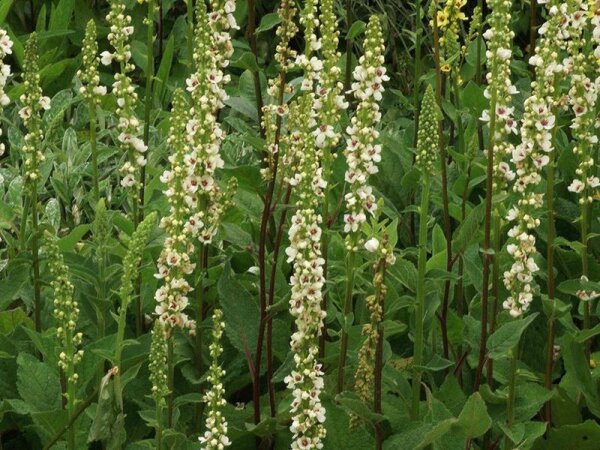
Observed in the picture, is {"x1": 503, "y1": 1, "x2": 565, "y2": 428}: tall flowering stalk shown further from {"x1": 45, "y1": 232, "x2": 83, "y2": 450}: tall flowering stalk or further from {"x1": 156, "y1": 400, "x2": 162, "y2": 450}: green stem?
{"x1": 45, "y1": 232, "x2": 83, "y2": 450}: tall flowering stalk

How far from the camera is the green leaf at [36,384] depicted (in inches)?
131

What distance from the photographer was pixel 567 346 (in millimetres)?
3426

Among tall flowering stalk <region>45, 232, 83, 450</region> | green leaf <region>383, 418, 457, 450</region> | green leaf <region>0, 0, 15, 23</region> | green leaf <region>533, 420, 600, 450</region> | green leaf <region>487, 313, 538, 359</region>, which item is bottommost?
green leaf <region>533, 420, 600, 450</region>

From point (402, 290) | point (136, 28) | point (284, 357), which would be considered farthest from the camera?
point (136, 28)

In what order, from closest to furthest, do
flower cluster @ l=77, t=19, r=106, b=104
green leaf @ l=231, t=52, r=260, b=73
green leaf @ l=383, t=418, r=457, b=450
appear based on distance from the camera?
green leaf @ l=383, t=418, r=457, b=450
flower cluster @ l=77, t=19, r=106, b=104
green leaf @ l=231, t=52, r=260, b=73

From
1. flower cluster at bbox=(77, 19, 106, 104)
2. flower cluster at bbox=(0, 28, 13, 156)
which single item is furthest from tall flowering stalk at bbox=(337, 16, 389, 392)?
flower cluster at bbox=(0, 28, 13, 156)

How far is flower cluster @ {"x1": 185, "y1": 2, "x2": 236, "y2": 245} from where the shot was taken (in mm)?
3023

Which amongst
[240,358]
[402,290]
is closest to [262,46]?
[402,290]

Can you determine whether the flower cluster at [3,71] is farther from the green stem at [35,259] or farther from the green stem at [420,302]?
the green stem at [420,302]

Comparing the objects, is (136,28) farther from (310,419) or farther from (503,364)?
(310,419)

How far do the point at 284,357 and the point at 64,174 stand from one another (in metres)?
1.46

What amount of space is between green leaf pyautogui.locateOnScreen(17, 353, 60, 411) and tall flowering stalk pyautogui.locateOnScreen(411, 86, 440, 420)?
1008 mm

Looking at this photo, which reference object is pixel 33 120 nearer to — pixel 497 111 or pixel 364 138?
pixel 364 138

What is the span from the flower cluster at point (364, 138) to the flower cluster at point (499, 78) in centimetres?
29
